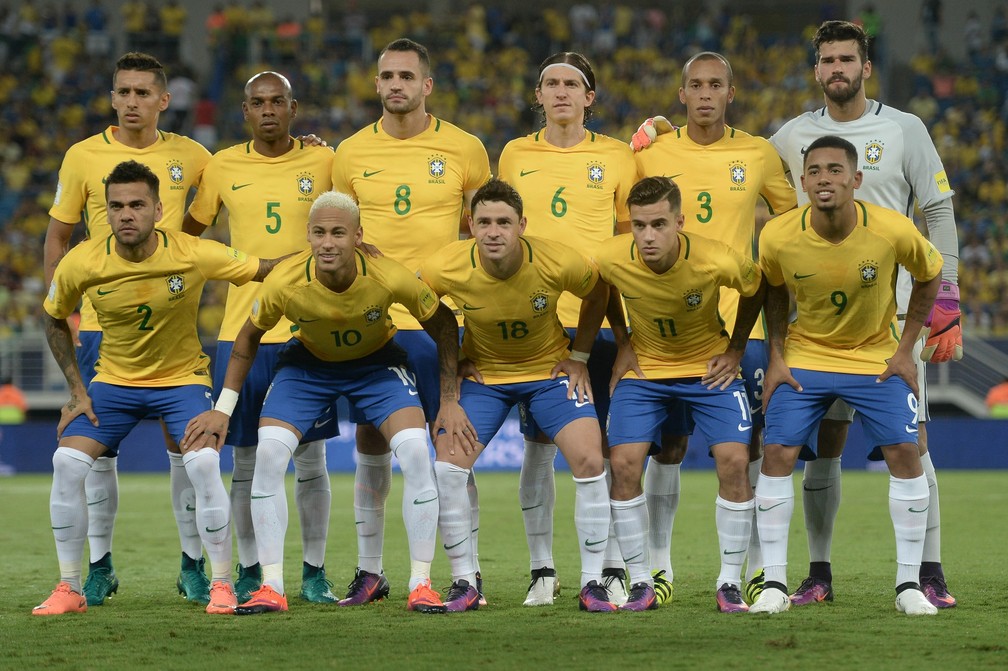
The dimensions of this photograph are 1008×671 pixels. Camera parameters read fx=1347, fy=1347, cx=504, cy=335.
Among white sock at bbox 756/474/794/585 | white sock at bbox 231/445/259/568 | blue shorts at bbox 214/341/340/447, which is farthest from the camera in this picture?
white sock at bbox 231/445/259/568

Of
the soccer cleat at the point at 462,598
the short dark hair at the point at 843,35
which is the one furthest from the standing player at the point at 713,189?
the soccer cleat at the point at 462,598

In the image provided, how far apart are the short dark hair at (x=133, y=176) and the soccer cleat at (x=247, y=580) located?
6.52 feet

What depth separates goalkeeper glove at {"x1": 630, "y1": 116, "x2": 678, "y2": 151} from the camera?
22.9 feet

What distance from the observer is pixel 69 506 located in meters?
6.49

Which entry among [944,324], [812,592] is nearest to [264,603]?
[812,592]

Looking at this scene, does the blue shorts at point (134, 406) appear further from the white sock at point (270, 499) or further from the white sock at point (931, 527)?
the white sock at point (931, 527)

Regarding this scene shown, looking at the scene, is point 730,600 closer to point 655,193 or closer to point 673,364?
point 673,364

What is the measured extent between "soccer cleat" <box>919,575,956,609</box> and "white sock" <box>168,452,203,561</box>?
3.69 m

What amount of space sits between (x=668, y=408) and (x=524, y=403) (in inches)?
27.9

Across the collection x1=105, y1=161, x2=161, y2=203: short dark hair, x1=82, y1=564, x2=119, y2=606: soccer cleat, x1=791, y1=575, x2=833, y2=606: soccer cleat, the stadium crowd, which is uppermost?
the stadium crowd

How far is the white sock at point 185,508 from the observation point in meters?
7.12

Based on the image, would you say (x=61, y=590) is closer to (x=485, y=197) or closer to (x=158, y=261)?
(x=158, y=261)

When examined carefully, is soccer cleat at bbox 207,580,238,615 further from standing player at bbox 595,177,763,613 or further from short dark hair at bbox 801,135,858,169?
short dark hair at bbox 801,135,858,169

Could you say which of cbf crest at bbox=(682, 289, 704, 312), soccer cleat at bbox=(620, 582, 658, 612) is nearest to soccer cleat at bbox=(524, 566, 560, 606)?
soccer cleat at bbox=(620, 582, 658, 612)
